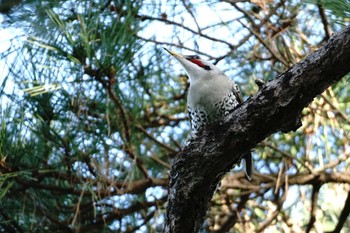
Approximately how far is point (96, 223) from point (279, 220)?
102 cm

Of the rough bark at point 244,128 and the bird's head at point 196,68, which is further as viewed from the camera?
the bird's head at point 196,68

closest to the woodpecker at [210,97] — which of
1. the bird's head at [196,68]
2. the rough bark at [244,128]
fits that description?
the bird's head at [196,68]

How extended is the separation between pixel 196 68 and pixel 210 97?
0.19m

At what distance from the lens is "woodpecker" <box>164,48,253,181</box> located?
275cm

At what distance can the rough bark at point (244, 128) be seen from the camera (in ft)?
6.10

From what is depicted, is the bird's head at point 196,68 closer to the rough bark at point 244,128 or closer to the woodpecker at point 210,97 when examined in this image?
the woodpecker at point 210,97

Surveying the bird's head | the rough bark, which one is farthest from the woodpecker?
the rough bark

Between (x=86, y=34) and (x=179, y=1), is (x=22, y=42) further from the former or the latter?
(x=179, y=1)

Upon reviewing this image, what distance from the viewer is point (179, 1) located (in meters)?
3.23

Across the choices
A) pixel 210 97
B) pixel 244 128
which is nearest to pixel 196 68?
pixel 210 97

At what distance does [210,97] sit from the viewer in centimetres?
274

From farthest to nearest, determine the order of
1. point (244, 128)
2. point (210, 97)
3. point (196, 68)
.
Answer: point (196, 68) < point (210, 97) < point (244, 128)

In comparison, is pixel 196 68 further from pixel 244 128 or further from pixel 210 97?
pixel 244 128

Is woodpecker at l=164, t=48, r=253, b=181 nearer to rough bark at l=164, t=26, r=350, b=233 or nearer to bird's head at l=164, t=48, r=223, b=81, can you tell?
bird's head at l=164, t=48, r=223, b=81
